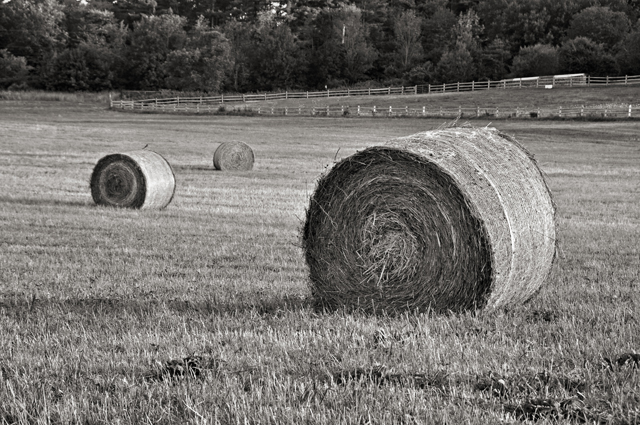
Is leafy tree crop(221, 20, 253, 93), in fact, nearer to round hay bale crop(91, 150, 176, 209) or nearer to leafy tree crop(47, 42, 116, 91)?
leafy tree crop(47, 42, 116, 91)

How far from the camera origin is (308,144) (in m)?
43.7

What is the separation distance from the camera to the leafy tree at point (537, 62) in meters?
88.5

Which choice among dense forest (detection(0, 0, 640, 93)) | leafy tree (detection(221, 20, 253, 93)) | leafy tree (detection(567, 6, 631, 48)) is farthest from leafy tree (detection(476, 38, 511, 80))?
leafy tree (detection(221, 20, 253, 93))

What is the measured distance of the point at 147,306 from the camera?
879 centimetres

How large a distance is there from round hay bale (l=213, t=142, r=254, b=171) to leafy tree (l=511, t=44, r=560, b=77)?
2514 inches

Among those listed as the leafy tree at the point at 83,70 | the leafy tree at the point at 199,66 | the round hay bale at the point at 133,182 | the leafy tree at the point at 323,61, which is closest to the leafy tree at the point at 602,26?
the leafy tree at the point at 323,61

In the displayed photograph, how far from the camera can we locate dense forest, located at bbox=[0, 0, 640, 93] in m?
87.8

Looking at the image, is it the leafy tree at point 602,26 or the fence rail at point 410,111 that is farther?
the leafy tree at point 602,26

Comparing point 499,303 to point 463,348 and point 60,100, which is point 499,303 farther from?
point 60,100

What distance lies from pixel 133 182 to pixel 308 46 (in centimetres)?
8470

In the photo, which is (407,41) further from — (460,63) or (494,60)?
(460,63)

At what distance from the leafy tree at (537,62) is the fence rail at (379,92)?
16.8 feet

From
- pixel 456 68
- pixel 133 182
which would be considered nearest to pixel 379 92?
pixel 456 68

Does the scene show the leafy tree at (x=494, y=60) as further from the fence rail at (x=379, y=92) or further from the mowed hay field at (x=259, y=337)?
the mowed hay field at (x=259, y=337)
